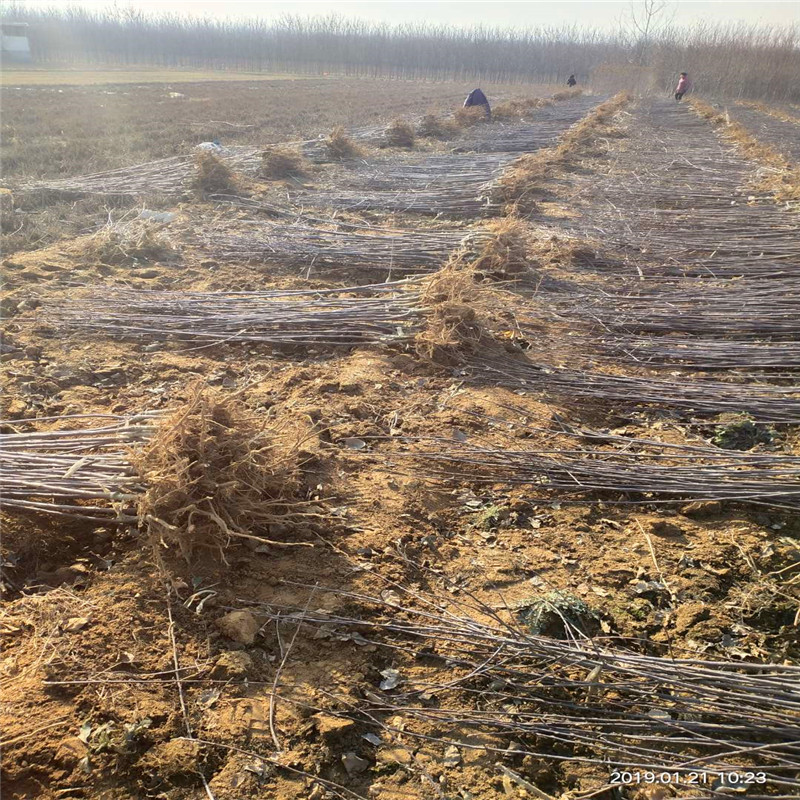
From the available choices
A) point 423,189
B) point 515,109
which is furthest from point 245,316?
point 515,109

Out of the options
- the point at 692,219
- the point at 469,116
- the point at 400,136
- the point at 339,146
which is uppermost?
the point at 469,116

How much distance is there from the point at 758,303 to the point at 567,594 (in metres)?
3.72

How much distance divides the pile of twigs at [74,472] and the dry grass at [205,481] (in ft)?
0.44

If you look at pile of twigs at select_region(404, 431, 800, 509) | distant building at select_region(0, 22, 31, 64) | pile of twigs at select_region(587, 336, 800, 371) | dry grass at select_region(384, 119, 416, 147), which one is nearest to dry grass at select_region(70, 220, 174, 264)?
pile of twigs at select_region(404, 431, 800, 509)

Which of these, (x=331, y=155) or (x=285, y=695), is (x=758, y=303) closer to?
(x=285, y=695)

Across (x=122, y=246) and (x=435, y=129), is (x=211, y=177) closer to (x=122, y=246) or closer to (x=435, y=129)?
(x=122, y=246)

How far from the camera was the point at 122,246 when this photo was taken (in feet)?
18.5

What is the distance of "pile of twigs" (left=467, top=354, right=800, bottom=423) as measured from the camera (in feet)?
10.7

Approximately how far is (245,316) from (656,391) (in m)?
3.07

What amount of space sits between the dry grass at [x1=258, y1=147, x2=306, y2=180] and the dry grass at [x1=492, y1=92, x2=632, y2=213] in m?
3.43

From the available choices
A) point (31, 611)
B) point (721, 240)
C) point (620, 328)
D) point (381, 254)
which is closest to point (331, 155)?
point (381, 254)

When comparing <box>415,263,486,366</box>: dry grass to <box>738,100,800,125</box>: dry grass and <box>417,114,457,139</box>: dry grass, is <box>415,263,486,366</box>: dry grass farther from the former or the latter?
<box>738,100,800,125</box>: dry grass

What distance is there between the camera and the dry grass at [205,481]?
2.17 metres

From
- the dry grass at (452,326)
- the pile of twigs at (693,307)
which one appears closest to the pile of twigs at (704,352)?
the pile of twigs at (693,307)
